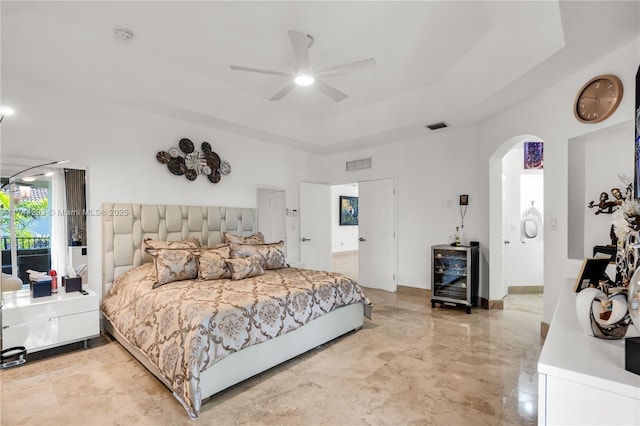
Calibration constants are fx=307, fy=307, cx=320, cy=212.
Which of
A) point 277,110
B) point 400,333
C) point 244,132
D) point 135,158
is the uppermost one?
point 277,110

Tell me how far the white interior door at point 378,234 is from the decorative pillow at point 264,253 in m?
2.22

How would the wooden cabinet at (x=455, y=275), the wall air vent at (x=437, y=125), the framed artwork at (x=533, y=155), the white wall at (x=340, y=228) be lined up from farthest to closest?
the white wall at (x=340, y=228), the framed artwork at (x=533, y=155), the wall air vent at (x=437, y=125), the wooden cabinet at (x=455, y=275)

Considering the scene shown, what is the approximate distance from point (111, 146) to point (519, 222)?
248 inches

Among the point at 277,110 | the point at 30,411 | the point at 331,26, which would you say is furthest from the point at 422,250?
the point at 30,411

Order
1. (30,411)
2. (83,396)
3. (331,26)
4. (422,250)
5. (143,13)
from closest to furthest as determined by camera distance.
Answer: (30,411) < (83,396) < (143,13) < (331,26) < (422,250)

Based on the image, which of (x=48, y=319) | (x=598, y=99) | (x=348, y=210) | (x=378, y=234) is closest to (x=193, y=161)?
(x=48, y=319)

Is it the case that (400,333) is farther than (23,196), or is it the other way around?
(400,333)

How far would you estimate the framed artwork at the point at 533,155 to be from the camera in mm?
5223

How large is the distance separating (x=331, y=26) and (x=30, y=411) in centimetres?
387

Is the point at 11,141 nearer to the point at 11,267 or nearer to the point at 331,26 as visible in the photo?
the point at 11,267

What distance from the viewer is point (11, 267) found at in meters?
3.07

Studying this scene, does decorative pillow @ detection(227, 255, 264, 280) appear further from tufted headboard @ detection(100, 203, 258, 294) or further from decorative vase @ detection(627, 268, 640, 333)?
decorative vase @ detection(627, 268, 640, 333)

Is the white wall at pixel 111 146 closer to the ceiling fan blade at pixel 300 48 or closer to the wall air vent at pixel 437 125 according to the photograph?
the ceiling fan blade at pixel 300 48

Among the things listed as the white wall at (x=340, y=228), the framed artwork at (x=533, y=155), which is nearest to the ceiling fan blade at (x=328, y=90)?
the framed artwork at (x=533, y=155)
